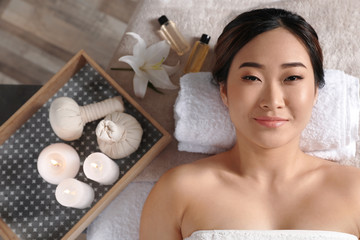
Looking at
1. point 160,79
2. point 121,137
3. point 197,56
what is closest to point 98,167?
point 121,137

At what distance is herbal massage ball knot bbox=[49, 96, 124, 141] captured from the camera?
47.1 inches

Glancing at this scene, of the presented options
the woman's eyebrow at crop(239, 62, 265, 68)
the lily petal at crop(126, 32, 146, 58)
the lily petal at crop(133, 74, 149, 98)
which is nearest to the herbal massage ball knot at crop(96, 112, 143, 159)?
the lily petal at crop(133, 74, 149, 98)

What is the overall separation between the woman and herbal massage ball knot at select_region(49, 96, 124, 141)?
32 cm

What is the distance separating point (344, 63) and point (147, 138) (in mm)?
748

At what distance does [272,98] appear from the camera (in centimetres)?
98

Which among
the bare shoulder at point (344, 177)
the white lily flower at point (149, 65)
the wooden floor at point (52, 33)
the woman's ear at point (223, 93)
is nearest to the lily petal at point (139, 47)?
the white lily flower at point (149, 65)

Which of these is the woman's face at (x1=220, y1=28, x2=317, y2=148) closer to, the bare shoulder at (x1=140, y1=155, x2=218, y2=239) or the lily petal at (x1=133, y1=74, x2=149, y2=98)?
the bare shoulder at (x1=140, y1=155, x2=218, y2=239)

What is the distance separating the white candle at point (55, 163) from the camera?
1.21 m

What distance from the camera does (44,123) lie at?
1.33 meters

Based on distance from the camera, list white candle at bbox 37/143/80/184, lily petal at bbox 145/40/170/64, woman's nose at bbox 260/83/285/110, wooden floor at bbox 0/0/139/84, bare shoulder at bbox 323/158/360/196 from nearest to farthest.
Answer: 1. woman's nose at bbox 260/83/285/110
2. bare shoulder at bbox 323/158/360/196
3. white candle at bbox 37/143/80/184
4. lily petal at bbox 145/40/170/64
5. wooden floor at bbox 0/0/139/84

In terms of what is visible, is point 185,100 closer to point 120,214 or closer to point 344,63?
point 120,214

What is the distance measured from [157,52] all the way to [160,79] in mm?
96

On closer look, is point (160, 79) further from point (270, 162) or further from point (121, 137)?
point (270, 162)

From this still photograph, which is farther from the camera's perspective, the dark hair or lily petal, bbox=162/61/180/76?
lily petal, bbox=162/61/180/76
